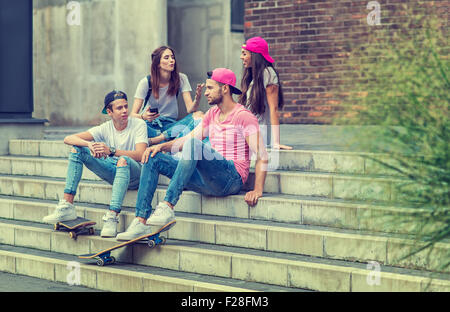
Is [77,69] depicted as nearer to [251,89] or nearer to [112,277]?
[251,89]

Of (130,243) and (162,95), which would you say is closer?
(130,243)

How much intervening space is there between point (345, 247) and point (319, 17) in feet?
20.4

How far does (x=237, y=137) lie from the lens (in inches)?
224

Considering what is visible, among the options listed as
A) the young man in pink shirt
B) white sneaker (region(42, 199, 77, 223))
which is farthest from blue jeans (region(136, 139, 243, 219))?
white sneaker (region(42, 199, 77, 223))

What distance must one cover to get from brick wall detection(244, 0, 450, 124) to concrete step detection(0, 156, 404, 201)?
427 cm

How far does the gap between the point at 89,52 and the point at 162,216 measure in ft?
19.9

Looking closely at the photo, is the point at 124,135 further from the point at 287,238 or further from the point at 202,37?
the point at 202,37

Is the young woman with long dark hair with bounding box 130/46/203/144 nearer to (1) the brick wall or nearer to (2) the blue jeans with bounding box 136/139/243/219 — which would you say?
(2) the blue jeans with bounding box 136/139/243/219

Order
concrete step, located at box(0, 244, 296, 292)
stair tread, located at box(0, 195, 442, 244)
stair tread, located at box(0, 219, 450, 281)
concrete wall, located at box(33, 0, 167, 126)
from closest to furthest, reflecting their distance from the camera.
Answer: stair tread, located at box(0, 219, 450, 281)
concrete step, located at box(0, 244, 296, 292)
stair tread, located at box(0, 195, 442, 244)
concrete wall, located at box(33, 0, 167, 126)

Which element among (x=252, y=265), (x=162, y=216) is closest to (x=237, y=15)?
(x=162, y=216)

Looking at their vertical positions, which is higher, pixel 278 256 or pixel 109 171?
pixel 109 171

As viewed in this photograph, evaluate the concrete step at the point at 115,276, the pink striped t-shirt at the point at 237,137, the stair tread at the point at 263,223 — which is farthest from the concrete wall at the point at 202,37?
the concrete step at the point at 115,276

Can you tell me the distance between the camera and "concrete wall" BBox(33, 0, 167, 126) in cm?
1027
